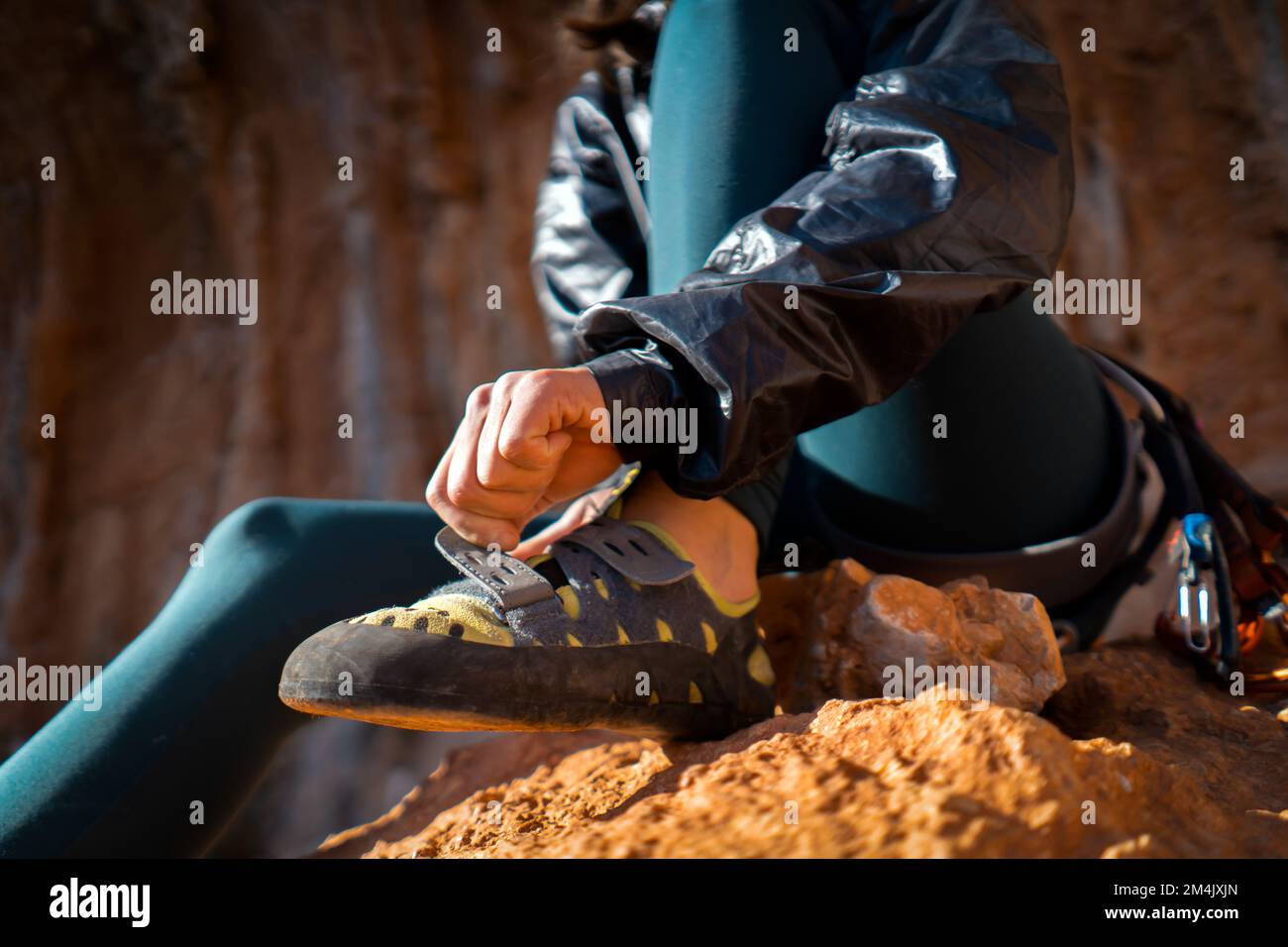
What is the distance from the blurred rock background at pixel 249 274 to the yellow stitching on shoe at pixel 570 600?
1654 mm

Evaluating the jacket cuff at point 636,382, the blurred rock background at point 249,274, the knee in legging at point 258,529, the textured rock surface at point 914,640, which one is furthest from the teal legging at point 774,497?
the blurred rock background at point 249,274

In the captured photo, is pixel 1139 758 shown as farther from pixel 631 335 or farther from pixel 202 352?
pixel 202 352

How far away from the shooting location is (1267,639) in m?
0.85

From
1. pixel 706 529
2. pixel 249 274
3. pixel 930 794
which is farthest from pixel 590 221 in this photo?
pixel 249 274

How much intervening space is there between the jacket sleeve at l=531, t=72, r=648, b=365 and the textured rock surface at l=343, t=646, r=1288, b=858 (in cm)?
52

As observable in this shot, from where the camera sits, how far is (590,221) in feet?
3.47

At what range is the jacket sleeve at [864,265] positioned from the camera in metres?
0.59

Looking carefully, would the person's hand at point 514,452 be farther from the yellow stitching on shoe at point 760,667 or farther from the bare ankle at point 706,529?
the yellow stitching on shoe at point 760,667

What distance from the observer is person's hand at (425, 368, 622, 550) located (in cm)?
55

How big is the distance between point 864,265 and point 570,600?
298 mm

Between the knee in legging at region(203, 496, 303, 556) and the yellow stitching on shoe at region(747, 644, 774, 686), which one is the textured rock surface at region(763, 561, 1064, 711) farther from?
the knee in legging at region(203, 496, 303, 556)

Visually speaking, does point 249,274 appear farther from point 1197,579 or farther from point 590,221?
point 1197,579
